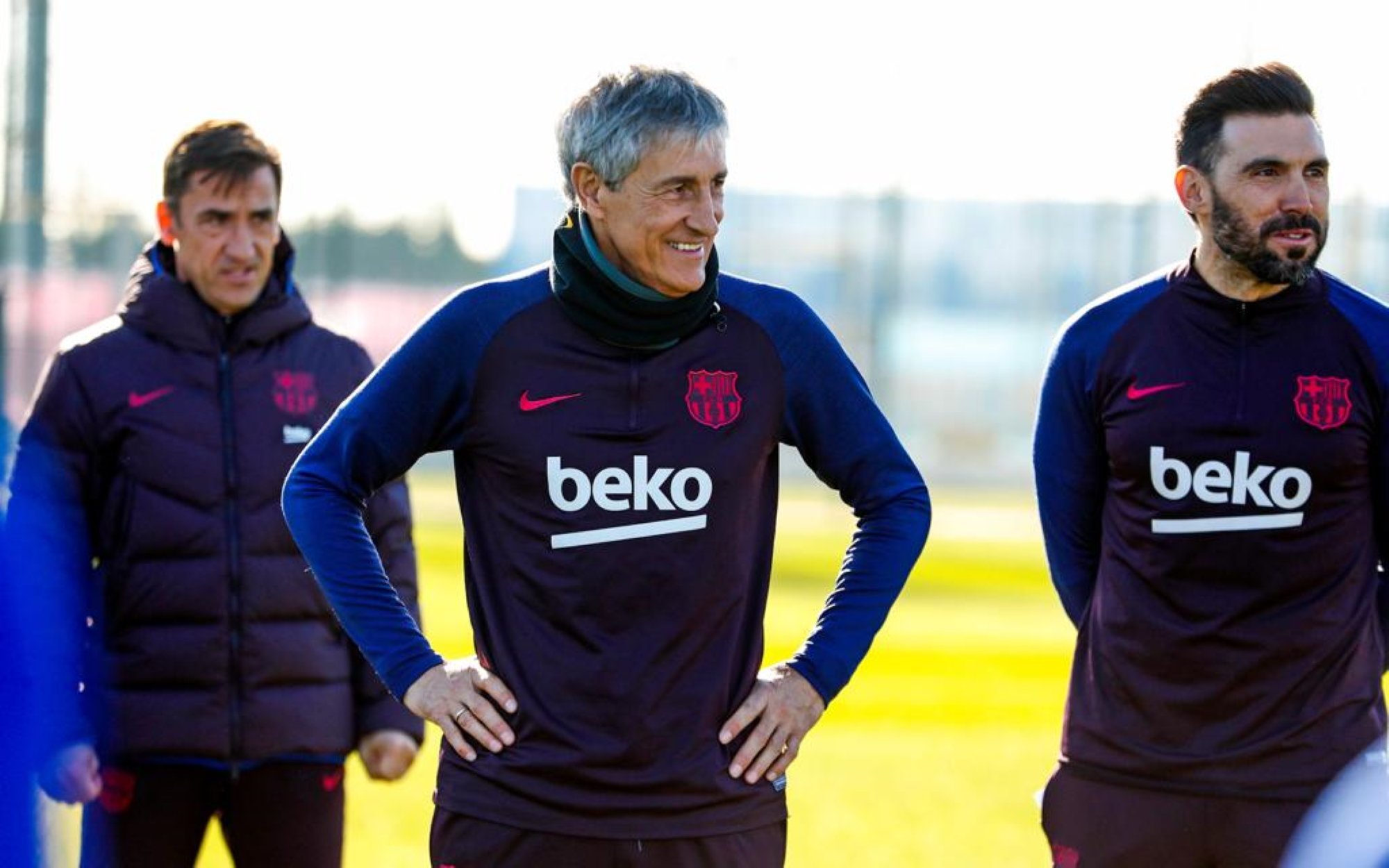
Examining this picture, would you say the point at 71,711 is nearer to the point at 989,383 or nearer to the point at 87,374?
the point at 87,374

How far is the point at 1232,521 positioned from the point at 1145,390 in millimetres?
336

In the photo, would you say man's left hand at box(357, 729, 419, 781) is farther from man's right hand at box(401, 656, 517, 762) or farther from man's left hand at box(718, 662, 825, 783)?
man's left hand at box(718, 662, 825, 783)

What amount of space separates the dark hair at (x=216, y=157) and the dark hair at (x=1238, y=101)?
2067 millimetres

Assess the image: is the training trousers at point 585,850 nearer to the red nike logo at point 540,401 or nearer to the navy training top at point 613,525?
the navy training top at point 613,525

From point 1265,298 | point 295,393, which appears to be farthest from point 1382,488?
point 295,393

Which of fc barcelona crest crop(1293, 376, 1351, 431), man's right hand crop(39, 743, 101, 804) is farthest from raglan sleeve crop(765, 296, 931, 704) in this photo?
man's right hand crop(39, 743, 101, 804)

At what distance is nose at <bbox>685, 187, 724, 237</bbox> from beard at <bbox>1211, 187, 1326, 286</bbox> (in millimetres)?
1316

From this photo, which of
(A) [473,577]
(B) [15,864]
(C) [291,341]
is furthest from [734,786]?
(C) [291,341]

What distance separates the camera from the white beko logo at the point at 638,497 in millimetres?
3602

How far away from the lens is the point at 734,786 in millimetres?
3590

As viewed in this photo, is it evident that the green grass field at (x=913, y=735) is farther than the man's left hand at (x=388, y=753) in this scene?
Yes

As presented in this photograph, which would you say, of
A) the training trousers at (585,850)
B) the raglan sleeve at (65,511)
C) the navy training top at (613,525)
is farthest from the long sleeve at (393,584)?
the training trousers at (585,850)

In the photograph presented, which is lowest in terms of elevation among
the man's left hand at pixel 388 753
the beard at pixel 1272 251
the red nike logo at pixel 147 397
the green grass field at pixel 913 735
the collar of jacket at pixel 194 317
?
the green grass field at pixel 913 735

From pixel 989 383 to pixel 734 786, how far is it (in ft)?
99.0
